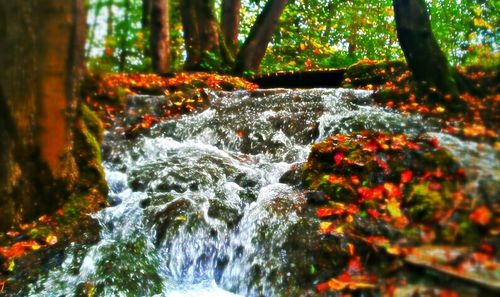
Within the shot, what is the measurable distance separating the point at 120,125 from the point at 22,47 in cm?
376

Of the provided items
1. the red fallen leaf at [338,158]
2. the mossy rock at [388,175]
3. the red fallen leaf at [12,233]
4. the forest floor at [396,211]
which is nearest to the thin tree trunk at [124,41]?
the forest floor at [396,211]

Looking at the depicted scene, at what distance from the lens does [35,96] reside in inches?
143

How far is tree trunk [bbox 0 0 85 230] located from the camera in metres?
3.51

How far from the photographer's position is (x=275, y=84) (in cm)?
1116

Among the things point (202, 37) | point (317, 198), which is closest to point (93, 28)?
point (317, 198)

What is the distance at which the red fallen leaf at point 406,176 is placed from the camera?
136 inches

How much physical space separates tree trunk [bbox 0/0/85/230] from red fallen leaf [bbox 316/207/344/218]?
2.44 meters

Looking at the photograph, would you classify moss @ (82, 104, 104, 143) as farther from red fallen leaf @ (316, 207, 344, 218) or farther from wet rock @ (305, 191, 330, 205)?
red fallen leaf @ (316, 207, 344, 218)

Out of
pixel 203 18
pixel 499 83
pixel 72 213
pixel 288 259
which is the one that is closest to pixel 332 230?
pixel 288 259

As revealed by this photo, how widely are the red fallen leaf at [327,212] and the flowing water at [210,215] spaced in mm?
142

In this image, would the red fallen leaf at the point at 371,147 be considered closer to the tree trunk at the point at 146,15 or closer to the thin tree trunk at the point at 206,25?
the tree trunk at the point at 146,15

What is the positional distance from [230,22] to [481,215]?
11059 mm

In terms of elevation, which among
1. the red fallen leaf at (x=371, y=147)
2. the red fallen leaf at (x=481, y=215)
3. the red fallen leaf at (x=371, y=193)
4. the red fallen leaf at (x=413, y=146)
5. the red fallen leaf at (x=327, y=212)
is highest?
the red fallen leaf at (x=413, y=146)

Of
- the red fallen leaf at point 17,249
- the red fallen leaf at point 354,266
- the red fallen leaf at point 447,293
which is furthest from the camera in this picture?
the red fallen leaf at point 17,249
